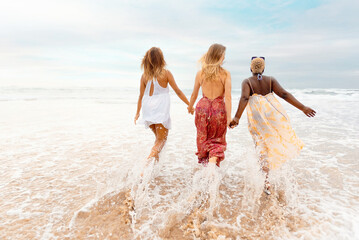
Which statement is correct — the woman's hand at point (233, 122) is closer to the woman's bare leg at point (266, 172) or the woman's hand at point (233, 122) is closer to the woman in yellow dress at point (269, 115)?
the woman in yellow dress at point (269, 115)

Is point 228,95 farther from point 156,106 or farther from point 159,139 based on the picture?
point 159,139

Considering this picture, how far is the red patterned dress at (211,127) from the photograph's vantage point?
3.82 metres

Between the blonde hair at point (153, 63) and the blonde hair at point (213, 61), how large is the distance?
720 millimetres

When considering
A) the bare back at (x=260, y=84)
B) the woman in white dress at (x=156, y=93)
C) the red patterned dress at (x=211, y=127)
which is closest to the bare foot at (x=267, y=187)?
the red patterned dress at (x=211, y=127)

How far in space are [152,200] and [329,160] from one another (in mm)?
4001

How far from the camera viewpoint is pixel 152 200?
3.45 m

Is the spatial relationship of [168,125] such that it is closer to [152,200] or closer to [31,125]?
[152,200]

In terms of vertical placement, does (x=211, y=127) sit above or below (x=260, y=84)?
below

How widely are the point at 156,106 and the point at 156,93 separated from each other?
0.22 meters

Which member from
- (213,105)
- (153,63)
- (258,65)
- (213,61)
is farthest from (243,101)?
(153,63)

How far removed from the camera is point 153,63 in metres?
4.00

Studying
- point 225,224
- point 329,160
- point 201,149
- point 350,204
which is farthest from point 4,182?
point 329,160

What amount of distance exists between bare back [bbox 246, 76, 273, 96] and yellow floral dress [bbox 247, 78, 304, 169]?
72 millimetres

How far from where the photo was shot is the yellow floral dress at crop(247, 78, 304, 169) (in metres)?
3.74
